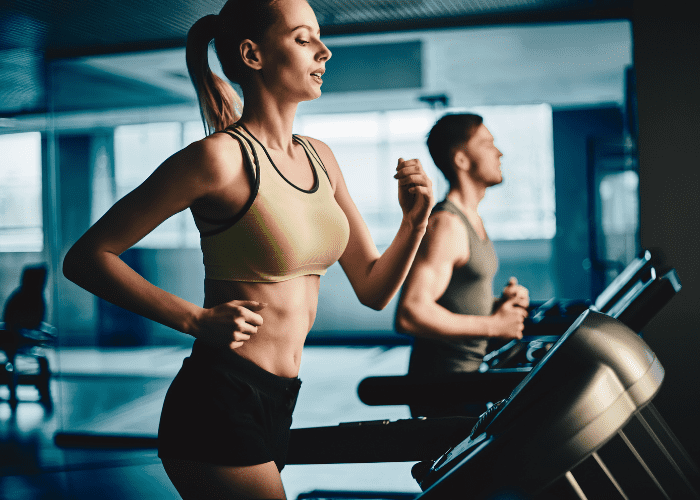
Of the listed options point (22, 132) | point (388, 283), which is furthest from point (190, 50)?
point (22, 132)

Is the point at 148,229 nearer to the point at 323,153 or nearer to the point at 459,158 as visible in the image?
the point at 323,153

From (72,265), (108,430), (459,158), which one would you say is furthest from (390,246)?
(108,430)

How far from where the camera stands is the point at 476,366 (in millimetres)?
1875

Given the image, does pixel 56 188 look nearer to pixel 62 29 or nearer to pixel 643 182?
pixel 62 29

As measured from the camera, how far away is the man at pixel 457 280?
67.2 inches

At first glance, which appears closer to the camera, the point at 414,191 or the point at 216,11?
the point at 414,191

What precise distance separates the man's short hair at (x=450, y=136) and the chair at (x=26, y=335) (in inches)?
94.6

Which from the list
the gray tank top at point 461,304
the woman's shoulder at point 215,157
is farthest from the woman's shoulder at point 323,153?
the gray tank top at point 461,304

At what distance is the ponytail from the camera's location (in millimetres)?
1065

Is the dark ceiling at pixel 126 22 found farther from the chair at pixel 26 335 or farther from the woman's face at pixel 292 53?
the woman's face at pixel 292 53

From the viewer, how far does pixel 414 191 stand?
42.8 inches

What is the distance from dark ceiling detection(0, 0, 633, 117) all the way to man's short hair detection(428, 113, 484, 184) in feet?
3.44

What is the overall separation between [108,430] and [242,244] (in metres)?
3.20

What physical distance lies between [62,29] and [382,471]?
273 centimetres
